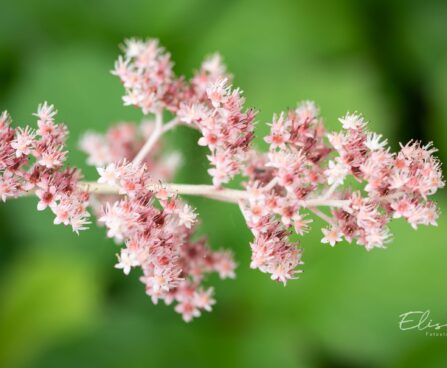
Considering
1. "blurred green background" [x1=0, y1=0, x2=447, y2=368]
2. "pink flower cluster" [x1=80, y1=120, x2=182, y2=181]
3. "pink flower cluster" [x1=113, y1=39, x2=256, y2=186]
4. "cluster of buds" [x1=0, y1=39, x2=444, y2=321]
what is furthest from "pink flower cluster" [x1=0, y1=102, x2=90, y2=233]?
"blurred green background" [x1=0, y1=0, x2=447, y2=368]

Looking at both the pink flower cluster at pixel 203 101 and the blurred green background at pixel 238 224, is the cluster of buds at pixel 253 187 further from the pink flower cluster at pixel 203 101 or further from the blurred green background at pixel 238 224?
the blurred green background at pixel 238 224

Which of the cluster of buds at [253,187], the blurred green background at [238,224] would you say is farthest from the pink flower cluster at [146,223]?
the blurred green background at [238,224]

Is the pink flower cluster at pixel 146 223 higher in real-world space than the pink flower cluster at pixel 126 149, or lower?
lower

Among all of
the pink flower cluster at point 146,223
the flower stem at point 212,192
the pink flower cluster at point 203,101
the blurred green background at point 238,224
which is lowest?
→ the pink flower cluster at point 146,223

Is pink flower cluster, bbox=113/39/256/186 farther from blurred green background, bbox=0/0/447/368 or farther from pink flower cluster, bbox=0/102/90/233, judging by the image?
blurred green background, bbox=0/0/447/368

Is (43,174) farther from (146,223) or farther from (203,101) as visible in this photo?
(203,101)

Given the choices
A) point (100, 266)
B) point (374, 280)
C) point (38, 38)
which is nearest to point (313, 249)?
point (374, 280)

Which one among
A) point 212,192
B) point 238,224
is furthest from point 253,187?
point 238,224

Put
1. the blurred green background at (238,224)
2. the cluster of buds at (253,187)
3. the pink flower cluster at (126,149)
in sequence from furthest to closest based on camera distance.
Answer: the blurred green background at (238,224) → the pink flower cluster at (126,149) → the cluster of buds at (253,187)
